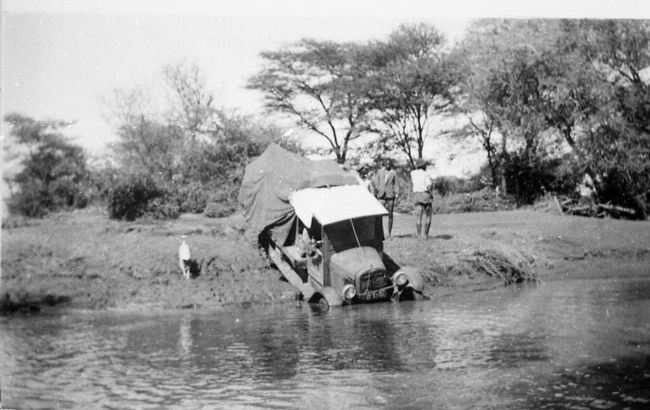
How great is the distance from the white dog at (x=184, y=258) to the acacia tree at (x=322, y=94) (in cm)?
260

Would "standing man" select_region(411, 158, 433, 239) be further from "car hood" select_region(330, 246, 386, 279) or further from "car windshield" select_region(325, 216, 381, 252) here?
"car hood" select_region(330, 246, 386, 279)

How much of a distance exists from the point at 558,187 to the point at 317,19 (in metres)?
5.30

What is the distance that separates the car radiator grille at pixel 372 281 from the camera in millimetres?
8992

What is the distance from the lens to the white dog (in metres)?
10.2

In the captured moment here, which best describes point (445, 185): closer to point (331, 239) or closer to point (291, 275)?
point (331, 239)

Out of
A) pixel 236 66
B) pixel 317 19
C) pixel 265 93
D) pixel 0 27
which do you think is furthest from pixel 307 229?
pixel 0 27

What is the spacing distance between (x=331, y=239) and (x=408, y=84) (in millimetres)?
3047

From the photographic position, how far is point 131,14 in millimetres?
6895

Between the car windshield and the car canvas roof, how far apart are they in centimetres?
14

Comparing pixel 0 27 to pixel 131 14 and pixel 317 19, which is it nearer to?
pixel 131 14

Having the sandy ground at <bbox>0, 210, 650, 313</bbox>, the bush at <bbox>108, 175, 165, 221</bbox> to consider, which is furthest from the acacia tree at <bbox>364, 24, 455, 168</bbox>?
the bush at <bbox>108, 175, 165, 221</bbox>

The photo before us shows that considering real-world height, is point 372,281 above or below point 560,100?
below

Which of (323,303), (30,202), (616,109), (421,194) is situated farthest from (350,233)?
(30,202)

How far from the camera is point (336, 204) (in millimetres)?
9461
